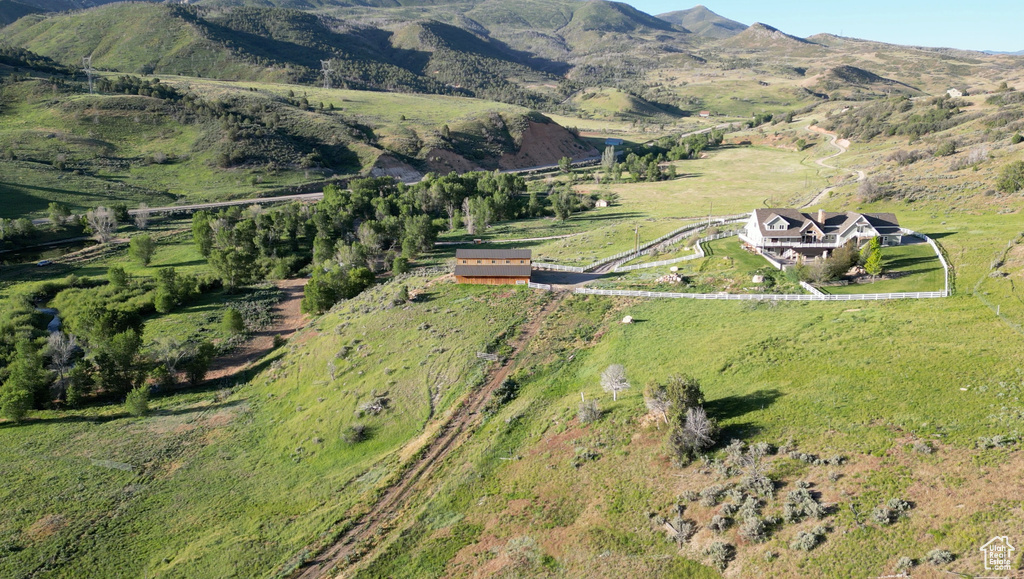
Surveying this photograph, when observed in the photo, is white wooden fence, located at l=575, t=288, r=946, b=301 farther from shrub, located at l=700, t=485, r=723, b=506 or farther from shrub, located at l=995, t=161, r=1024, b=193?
shrub, located at l=995, t=161, r=1024, b=193

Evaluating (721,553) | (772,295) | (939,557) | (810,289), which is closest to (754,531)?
(721,553)

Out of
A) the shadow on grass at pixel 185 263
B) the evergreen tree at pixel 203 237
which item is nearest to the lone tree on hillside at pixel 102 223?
the evergreen tree at pixel 203 237

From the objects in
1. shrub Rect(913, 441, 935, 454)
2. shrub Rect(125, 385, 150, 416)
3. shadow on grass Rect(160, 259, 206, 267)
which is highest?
shadow on grass Rect(160, 259, 206, 267)

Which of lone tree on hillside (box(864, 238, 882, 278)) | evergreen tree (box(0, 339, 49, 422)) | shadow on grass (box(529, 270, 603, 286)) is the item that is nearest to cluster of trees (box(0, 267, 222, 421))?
evergreen tree (box(0, 339, 49, 422))

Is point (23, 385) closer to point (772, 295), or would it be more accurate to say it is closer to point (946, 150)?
point (772, 295)

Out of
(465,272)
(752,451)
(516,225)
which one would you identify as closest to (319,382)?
(465,272)

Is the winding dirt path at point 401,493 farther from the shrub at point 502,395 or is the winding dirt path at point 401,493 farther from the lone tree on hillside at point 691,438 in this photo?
the lone tree on hillside at point 691,438
